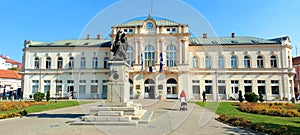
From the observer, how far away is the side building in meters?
35.2

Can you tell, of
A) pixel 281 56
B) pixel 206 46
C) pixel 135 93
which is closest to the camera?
pixel 135 93

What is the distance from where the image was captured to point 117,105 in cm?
1126

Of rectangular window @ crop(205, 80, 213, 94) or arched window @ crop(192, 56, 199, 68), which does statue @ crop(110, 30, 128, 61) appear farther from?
rectangular window @ crop(205, 80, 213, 94)

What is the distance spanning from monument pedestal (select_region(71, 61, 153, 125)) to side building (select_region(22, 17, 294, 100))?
861 inches

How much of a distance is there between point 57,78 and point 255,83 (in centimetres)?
3686

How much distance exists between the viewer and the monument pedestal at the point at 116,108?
390 inches

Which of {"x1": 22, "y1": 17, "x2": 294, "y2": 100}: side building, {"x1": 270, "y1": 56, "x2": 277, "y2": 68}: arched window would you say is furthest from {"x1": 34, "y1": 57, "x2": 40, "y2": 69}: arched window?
{"x1": 270, "y1": 56, "x2": 277, "y2": 68}: arched window

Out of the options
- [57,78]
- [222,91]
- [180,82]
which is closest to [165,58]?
[180,82]

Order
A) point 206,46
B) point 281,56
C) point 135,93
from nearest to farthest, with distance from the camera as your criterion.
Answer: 1. point 135,93
2. point 281,56
3. point 206,46

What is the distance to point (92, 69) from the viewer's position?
38812mm

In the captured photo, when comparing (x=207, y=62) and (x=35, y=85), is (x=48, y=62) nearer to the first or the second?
(x=35, y=85)

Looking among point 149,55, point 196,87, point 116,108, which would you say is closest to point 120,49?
point 116,108

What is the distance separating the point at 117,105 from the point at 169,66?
2523cm

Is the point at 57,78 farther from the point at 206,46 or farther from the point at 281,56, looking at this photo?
the point at 281,56
